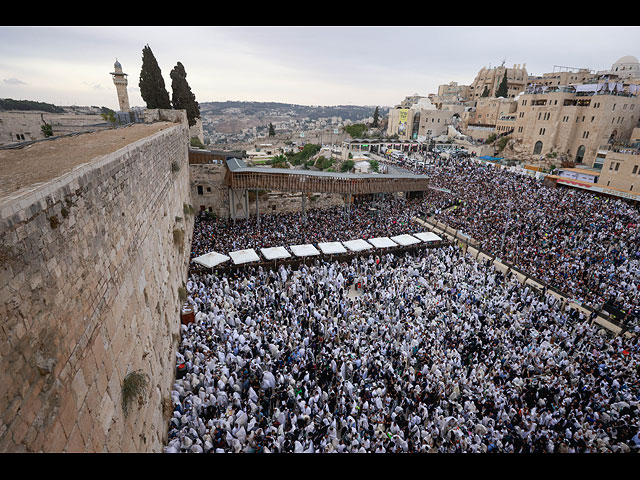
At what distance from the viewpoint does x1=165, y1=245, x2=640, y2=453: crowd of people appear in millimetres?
8250

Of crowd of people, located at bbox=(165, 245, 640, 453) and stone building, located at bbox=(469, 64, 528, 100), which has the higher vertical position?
stone building, located at bbox=(469, 64, 528, 100)

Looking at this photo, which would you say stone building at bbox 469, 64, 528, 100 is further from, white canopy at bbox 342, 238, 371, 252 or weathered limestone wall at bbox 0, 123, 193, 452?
weathered limestone wall at bbox 0, 123, 193, 452

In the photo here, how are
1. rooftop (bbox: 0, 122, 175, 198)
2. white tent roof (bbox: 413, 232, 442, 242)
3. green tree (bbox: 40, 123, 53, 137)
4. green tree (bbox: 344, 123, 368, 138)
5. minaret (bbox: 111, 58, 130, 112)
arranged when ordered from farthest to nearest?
green tree (bbox: 344, 123, 368, 138), minaret (bbox: 111, 58, 130, 112), white tent roof (bbox: 413, 232, 442, 242), green tree (bbox: 40, 123, 53, 137), rooftop (bbox: 0, 122, 175, 198)

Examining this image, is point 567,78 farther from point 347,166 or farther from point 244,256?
point 244,256

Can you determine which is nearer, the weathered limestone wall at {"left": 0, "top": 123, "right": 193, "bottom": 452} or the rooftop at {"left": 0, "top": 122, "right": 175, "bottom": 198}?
the weathered limestone wall at {"left": 0, "top": 123, "right": 193, "bottom": 452}

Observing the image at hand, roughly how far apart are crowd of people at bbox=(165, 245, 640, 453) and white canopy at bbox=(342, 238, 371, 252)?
3.51m

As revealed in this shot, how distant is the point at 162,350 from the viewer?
8.89 m

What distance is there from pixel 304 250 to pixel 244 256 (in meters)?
3.17

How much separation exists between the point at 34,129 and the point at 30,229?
19.4 m

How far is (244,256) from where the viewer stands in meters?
16.1

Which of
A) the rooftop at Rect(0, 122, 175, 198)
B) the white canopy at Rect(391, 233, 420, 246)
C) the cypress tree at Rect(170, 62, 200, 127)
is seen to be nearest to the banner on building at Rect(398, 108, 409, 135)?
the cypress tree at Rect(170, 62, 200, 127)

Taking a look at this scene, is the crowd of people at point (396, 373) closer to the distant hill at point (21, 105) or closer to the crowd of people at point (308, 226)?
the crowd of people at point (308, 226)

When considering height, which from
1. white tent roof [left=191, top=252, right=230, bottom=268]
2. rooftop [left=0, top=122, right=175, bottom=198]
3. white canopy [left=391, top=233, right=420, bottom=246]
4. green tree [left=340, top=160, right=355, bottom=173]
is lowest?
white canopy [left=391, top=233, right=420, bottom=246]

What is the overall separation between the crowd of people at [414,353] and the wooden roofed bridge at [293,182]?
4.94 metres
